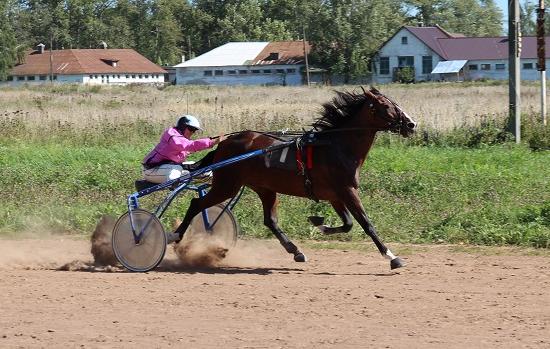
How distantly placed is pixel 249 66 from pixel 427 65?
18.1 metres

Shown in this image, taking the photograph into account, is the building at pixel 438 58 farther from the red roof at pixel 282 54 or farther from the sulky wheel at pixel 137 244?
the sulky wheel at pixel 137 244

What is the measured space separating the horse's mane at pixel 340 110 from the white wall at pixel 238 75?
262ft

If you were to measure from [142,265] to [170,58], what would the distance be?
10834 centimetres

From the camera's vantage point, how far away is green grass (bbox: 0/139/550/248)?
13.5 metres

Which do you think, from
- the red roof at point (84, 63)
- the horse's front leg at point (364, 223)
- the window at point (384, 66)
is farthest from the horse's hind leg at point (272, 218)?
the red roof at point (84, 63)

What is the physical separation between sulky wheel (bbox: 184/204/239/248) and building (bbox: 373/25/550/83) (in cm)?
6993

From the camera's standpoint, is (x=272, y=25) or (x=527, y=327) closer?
(x=527, y=327)

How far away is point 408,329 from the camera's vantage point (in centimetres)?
795

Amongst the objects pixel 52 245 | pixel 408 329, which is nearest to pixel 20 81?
pixel 52 245

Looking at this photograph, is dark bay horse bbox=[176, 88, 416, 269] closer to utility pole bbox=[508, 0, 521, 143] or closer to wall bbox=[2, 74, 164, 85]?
utility pole bbox=[508, 0, 521, 143]

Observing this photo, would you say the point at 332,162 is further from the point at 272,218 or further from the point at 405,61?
the point at 405,61

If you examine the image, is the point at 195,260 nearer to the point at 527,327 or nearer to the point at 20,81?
the point at 527,327

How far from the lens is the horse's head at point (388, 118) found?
10891 mm

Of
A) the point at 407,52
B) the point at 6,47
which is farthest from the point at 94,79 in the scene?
the point at 407,52
